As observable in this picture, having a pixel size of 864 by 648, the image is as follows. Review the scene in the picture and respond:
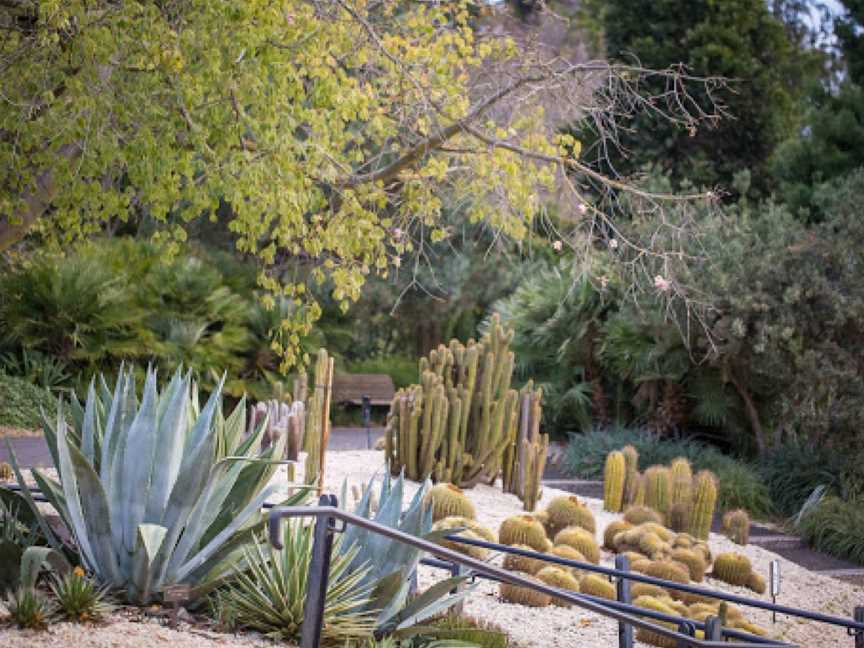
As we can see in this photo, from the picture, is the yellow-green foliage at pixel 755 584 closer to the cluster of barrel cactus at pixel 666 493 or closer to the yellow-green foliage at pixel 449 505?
the cluster of barrel cactus at pixel 666 493

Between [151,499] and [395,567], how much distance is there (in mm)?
1285

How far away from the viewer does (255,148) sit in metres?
9.09

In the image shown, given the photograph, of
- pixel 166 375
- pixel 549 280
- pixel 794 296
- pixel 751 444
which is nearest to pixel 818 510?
pixel 794 296

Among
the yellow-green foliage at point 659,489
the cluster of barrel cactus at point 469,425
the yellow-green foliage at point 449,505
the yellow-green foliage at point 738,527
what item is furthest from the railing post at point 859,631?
the yellow-green foliage at point 659,489

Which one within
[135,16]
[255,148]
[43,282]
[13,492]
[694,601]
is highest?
[135,16]

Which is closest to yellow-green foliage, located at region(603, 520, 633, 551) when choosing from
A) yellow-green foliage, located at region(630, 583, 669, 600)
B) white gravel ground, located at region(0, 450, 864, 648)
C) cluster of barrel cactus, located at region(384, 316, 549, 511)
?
white gravel ground, located at region(0, 450, 864, 648)

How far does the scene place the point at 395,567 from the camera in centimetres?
607

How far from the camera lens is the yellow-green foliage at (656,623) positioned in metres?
8.44

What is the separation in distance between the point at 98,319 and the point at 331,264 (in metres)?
9.00

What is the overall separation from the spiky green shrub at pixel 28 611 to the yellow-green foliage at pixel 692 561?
21.9 ft

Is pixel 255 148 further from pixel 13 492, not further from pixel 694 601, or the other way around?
pixel 694 601

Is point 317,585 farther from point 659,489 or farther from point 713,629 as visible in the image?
point 659,489

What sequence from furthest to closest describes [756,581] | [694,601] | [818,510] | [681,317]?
1. [681,317]
2. [818,510]
3. [756,581]
4. [694,601]

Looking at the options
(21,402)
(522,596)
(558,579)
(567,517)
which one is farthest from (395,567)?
(21,402)
